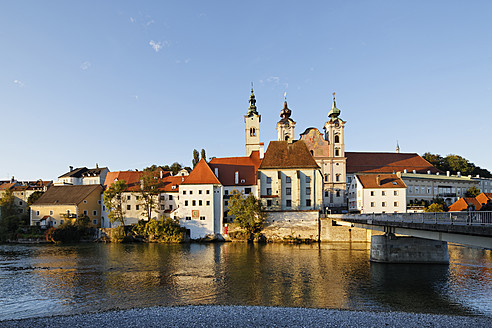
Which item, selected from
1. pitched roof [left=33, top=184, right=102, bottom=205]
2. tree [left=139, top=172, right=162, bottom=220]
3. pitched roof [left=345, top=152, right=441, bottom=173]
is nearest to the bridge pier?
tree [left=139, top=172, right=162, bottom=220]

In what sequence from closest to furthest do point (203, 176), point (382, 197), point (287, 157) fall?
point (203, 176) → point (382, 197) → point (287, 157)

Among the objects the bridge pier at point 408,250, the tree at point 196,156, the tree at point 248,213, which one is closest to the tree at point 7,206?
the tree at point 196,156

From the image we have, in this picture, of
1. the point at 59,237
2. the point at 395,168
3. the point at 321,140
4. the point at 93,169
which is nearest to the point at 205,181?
the point at 59,237

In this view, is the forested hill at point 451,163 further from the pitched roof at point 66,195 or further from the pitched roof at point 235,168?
the pitched roof at point 66,195

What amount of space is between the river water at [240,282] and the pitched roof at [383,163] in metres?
40.3

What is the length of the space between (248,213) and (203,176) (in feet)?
34.4

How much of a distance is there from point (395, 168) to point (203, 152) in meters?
53.2

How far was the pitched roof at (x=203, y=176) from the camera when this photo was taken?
2206 inches

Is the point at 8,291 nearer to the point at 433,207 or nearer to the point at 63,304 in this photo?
the point at 63,304

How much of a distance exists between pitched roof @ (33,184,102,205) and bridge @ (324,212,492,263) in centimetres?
5015

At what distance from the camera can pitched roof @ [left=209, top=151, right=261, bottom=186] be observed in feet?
200

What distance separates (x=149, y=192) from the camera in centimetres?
5972

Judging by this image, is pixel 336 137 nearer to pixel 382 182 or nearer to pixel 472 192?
pixel 382 182

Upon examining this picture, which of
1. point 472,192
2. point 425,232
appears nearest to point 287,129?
point 472,192
